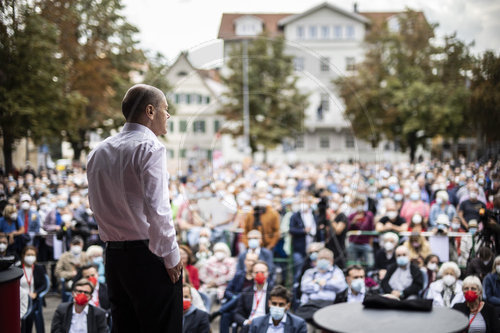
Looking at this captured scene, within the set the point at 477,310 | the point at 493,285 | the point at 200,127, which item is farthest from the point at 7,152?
the point at 200,127

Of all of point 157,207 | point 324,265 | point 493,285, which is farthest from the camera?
point 324,265

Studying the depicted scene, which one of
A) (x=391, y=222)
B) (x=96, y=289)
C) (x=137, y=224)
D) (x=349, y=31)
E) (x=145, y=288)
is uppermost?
(x=349, y=31)

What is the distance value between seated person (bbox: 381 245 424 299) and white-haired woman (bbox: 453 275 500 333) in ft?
3.77

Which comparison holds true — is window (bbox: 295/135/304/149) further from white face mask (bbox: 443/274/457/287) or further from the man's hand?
the man's hand

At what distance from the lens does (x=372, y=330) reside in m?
2.80

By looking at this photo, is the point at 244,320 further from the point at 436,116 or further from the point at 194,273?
the point at 436,116

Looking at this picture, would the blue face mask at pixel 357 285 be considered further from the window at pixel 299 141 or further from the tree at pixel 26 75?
the window at pixel 299 141

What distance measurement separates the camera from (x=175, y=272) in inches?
112

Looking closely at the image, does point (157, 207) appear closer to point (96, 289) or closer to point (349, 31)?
point (96, 289)

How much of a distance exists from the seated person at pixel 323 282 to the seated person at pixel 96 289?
224 cm

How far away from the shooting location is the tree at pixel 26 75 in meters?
7.67

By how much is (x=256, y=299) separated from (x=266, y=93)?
874cm

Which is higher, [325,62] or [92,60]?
[92,60]

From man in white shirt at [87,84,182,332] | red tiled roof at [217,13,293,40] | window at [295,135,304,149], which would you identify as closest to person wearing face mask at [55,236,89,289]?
red tiled roof at [217,13,293,40]
